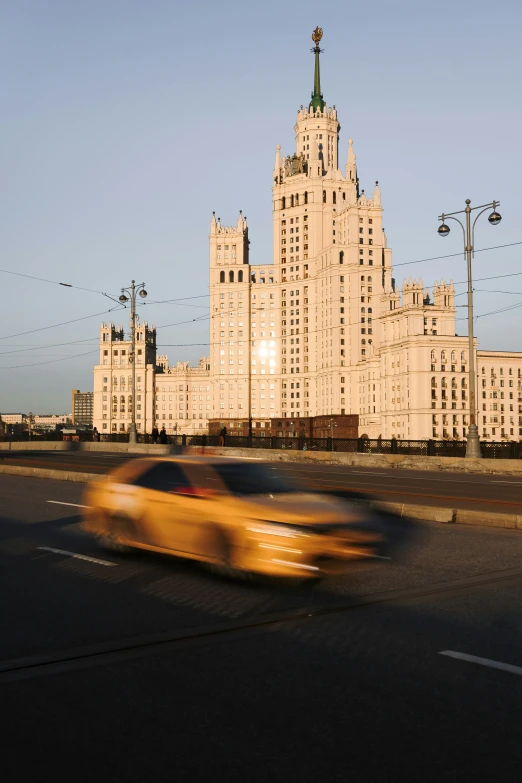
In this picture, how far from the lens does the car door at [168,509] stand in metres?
9.22

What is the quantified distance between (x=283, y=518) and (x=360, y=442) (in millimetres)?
31563

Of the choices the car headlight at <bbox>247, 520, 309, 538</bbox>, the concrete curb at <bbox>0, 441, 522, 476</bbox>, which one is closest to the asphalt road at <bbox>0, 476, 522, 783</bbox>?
the car headlight at <bbox>247, 520, 309, 538</bbox>

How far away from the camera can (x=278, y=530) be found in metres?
8.41

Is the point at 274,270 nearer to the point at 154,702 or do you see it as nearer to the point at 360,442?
the point at 360,442

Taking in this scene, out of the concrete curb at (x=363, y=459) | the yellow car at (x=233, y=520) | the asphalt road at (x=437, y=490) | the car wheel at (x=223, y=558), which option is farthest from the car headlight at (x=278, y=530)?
the concrete curb at (x=363, y=459)

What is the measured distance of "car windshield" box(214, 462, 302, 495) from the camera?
922 cm

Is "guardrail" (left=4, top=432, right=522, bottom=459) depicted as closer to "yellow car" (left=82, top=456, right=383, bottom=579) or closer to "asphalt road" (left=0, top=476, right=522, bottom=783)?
"yellow car" (left=82, top=456, right=383, bottom=579)

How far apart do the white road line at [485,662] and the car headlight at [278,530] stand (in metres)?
2.77

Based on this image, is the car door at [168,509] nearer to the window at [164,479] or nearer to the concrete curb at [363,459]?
the window at [164,479]

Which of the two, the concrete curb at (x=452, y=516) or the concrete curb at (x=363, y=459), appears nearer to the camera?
the concrete curb at (x=452, y=516)

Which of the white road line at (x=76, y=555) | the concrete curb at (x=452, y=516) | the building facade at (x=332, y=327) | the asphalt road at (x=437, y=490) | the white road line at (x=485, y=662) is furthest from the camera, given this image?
the building facade at (x=332, y=327)

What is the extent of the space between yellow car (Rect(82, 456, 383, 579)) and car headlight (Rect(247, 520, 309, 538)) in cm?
1

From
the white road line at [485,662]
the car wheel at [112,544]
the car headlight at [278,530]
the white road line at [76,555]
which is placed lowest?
the white road line at [76,555]

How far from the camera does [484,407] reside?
176000mm
